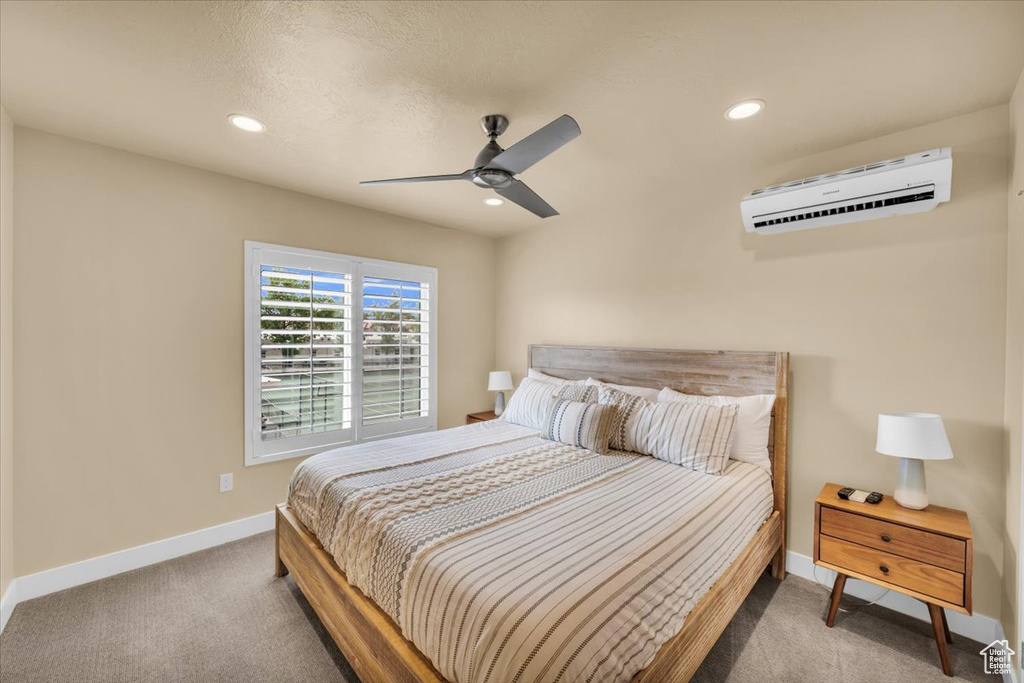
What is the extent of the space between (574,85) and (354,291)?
8.07 ft

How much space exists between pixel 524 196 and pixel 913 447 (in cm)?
223

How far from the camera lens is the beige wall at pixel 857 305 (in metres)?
2.04

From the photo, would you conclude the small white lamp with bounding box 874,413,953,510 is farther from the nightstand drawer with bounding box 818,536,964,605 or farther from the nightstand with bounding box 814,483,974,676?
the nightstand drawer with bounding box 818,536,964,605

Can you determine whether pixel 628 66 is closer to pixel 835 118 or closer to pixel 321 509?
pixel 835 118

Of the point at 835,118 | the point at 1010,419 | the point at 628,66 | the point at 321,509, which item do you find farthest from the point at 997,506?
the point at 321,509

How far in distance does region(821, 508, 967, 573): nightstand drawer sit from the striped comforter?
0.35 meters

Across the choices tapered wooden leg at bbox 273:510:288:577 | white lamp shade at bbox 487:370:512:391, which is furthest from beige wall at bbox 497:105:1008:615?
tapered wooden leg at bbox 273:510:288:577

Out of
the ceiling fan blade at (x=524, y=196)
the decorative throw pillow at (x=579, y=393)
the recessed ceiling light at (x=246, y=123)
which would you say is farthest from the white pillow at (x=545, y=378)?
the recessed ceiling light at (x=246, y=123)

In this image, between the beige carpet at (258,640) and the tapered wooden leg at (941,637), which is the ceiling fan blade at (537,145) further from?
the tapered wooden leg at (941,637)

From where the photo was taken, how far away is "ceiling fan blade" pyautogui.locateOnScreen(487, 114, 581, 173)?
1.66 metres

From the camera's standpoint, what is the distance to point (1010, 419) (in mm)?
1904

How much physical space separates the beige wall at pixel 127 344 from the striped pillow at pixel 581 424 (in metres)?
2.14

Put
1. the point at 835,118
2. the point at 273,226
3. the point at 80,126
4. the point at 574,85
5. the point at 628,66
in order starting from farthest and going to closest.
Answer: the point at 273,226
the point at 80,126
the point at 835,118
the point at 574,85
the point at 628,66

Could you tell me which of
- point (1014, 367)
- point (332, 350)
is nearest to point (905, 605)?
point (1014, 367)
